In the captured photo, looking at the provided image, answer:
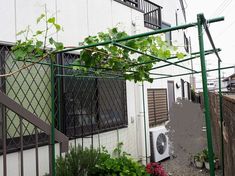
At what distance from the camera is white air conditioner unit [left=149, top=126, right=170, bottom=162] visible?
6.02 meters

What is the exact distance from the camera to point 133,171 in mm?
3660

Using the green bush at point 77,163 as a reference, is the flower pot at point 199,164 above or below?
below

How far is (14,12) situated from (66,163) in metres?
2.08

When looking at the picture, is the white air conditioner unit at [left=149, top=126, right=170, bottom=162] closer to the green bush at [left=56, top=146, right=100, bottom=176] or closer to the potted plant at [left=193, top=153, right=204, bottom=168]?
the potted plant at [left=193, top=153, right=204, bottom=168]

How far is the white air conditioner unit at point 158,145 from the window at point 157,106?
0.61m

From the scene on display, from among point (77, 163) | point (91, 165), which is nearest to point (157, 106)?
point (91, 165)

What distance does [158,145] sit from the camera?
242 inches

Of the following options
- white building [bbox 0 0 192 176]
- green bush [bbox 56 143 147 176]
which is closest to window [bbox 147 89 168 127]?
white building [bbox 0 0 192 176]

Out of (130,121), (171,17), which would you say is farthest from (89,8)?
(171,17)

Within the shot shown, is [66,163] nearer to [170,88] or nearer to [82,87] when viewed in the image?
[82,87]

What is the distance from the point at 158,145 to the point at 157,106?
5.45ft

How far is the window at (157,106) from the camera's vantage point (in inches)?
278

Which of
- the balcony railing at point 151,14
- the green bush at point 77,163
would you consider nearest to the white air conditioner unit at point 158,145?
the green bush at point 77,163

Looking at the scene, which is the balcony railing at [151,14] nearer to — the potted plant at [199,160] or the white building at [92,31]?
the white building at [92,31]
